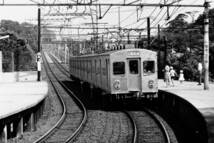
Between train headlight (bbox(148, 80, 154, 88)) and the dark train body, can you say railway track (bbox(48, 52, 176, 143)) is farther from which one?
train headlight (bbox(148, 80, 154, 88))

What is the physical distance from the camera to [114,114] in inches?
718

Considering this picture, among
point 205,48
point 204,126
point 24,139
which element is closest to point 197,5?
point 205,48

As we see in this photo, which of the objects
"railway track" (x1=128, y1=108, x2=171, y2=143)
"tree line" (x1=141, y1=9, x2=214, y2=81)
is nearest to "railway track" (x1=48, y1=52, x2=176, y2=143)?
"railway track" (x1=128, y1=108, x2=171, y2=143)

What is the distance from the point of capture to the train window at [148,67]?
19312 mm

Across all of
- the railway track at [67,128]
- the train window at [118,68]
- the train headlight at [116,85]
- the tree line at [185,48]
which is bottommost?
the railway track at [67,128]

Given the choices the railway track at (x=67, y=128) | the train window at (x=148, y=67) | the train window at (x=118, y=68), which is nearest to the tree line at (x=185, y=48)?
the train window at (x=148, y=67)

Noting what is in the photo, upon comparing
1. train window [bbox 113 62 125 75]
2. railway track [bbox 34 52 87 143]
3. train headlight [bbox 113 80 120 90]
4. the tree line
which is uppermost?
the tree line

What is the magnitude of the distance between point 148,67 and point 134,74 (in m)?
0.77

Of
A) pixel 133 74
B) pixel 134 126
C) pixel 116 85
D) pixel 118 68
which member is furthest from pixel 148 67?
pixel 134 126

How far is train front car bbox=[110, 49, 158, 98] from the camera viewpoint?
62.1ft

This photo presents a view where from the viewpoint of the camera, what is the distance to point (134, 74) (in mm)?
19219

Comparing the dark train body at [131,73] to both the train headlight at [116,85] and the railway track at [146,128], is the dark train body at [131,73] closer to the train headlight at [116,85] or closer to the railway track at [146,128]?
the train headlight at [116,85]

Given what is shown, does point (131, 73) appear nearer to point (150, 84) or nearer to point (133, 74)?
point (133, 74)

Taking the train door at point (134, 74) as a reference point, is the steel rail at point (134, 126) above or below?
below
